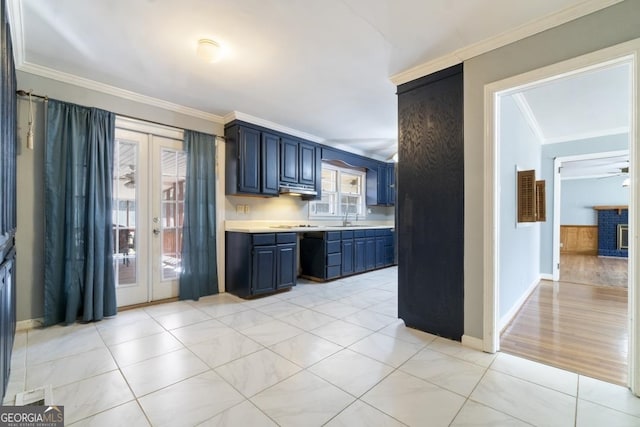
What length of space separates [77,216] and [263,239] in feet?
6.34

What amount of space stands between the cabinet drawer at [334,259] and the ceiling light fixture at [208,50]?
3237 mm

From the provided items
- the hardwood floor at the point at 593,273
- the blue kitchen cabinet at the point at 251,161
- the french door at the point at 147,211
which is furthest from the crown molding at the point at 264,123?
the hardwood floor at the point at 593,273

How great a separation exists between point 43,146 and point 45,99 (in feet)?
1.47

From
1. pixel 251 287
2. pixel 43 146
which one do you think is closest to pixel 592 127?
pixel 251 287

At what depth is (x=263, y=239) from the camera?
370 cm

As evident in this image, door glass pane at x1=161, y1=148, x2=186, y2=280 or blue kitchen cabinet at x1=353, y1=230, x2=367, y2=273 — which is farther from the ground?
door glass pane at x1=161, y1=148, x2=186, y2=280

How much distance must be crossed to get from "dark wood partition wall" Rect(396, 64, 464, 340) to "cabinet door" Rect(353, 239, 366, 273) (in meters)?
2.26

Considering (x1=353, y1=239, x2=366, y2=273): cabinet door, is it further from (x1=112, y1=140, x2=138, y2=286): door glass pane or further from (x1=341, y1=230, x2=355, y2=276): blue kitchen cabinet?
(x1=112, y1=140, x2=138, y2=286): door glass pane

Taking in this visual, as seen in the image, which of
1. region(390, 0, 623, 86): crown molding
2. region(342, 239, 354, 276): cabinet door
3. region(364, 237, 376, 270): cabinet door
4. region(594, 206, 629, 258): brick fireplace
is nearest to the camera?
region(390, 0, 623, 86): crown molding

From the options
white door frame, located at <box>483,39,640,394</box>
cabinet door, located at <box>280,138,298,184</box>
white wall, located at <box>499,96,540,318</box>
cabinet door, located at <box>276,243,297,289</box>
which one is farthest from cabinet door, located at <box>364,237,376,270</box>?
white door frame, located at <box>483,39,640,394</box>

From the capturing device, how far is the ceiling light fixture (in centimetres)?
222

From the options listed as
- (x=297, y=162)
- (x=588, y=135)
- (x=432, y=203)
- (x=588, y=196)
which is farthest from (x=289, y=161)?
(x=588, y=196)

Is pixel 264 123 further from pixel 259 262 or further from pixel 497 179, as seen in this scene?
pixel 497 179

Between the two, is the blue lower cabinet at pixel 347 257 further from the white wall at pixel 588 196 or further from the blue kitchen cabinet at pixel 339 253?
the white wall at pixel 588 196
